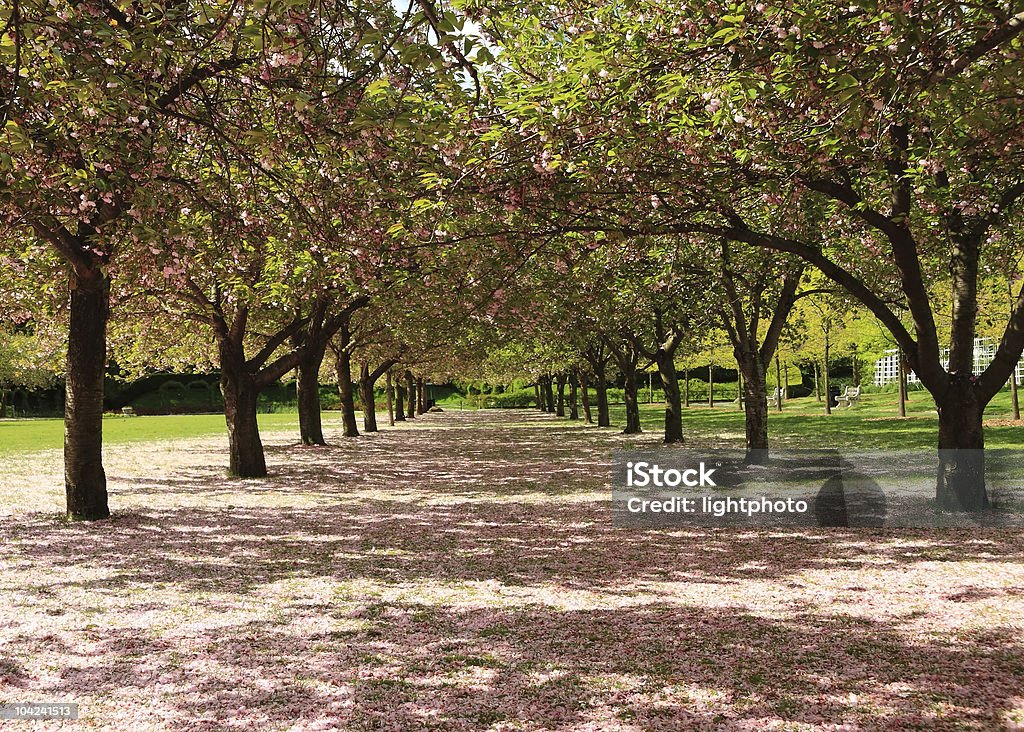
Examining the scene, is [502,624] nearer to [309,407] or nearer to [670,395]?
[670,395]

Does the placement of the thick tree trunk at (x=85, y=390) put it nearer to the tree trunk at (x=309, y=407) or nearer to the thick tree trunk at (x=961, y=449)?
the thick tree trunk at (x=961, y=449)

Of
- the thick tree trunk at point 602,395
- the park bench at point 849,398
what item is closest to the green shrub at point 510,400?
the park bench at point 849,398

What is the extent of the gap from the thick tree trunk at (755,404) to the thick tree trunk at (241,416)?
39.4 feet

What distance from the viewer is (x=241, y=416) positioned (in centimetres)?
1938

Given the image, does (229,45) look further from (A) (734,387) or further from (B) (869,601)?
(A) (734,387)

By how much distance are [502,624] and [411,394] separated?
62.6 metres

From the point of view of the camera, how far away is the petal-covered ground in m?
4.92

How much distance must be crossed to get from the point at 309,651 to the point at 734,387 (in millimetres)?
79135

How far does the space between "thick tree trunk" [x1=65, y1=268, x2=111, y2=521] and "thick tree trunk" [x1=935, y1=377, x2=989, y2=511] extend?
45.4 feet

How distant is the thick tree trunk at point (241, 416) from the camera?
62.8 feet

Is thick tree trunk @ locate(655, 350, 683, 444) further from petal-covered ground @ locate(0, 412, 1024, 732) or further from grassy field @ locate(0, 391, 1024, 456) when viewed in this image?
petal-covered ground @ locate(0, 412, 1024, 732)

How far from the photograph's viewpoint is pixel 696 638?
248 inches

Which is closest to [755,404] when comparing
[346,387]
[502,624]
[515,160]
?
[515,160]

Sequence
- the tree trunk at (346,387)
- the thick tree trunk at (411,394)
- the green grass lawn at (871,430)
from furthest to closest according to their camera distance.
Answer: the thick tree trunk at (411,394), the tree trunk at (346,387), the green grass lawn at (871,430)
